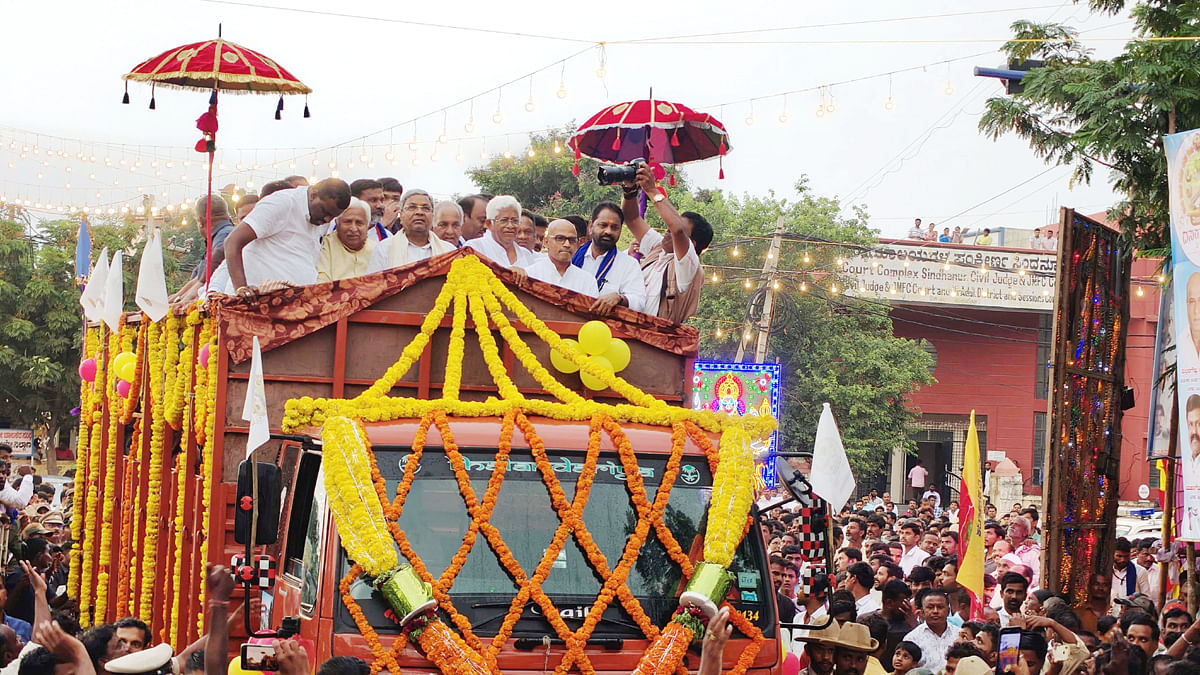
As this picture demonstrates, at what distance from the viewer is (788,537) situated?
1634 centimetres

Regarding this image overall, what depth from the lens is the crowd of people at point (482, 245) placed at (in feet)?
29.0

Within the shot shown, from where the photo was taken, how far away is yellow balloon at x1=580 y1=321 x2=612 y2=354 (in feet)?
24.4

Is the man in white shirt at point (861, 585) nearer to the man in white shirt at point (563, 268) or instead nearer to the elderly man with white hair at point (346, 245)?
the man in white shirt at point (563, 268)

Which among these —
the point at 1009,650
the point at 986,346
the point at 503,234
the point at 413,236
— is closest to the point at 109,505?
the point at 413,236

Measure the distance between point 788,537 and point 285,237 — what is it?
8.95 metres

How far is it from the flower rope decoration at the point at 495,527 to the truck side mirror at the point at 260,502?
0.37 meters

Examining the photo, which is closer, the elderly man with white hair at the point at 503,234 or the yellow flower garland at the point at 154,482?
the yellow flower garland at the point at 154,482

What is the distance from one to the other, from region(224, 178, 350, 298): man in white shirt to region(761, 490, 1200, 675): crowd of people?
336cm

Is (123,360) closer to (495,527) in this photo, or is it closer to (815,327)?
(495,527)

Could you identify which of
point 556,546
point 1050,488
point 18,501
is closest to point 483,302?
point 556,546

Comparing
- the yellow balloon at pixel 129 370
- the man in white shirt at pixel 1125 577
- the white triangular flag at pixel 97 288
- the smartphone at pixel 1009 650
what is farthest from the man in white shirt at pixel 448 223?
the man in white shirt at pixel 1125 577

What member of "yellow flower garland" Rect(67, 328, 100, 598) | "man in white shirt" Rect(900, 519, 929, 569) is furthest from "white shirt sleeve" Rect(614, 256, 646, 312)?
"man in white shirt" Rect(900, 519, 929, 569)

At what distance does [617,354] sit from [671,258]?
5.71 feet

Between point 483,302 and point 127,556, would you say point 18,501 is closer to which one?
point 127,556
